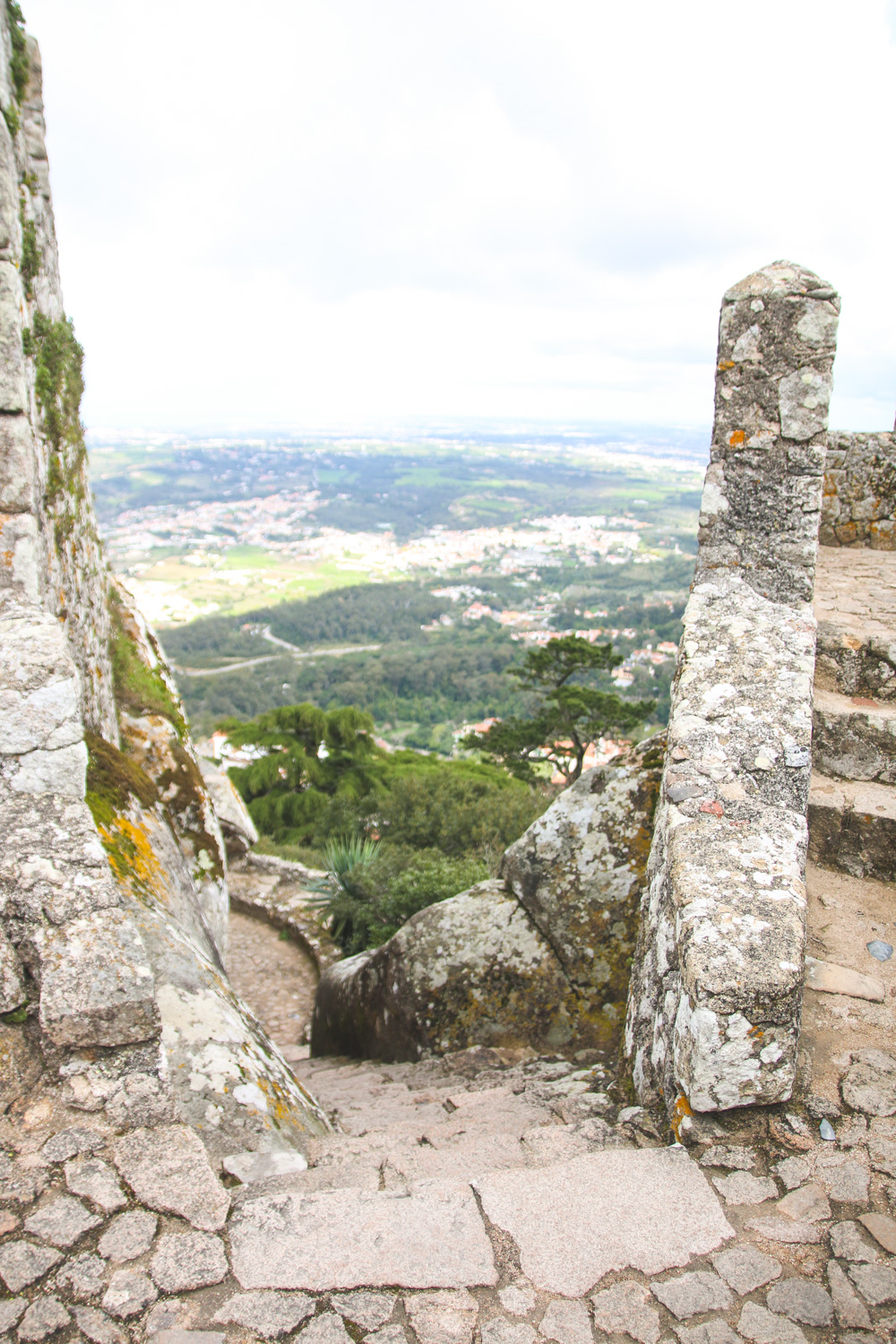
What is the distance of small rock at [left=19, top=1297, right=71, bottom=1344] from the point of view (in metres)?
1.82

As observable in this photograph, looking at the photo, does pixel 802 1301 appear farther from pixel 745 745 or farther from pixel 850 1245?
pixel 745 745

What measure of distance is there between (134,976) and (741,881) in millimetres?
2209

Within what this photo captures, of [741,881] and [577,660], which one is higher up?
[741,881]

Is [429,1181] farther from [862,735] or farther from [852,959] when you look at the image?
[862,735]

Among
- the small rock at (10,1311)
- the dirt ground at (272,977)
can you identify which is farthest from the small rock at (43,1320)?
the dirt ground at (272,977)

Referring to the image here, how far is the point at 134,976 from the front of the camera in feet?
8.65

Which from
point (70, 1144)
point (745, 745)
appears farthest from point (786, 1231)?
point (70, 1144)

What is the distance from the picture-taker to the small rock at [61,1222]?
6.70 ft

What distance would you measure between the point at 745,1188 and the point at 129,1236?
5.80ft

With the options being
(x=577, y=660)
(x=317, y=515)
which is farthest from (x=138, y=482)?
(x=577, y=660)

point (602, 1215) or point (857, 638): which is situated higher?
point (857, 638)

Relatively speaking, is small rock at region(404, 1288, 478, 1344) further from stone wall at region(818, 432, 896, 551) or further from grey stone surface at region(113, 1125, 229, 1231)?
stone wall at region(818, 432, 896, 551)

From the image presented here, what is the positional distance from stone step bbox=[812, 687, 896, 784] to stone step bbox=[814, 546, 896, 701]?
0.21 m

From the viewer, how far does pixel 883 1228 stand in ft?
6.46
